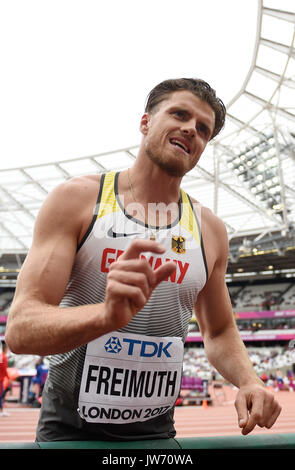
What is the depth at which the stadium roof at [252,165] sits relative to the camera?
567 inches

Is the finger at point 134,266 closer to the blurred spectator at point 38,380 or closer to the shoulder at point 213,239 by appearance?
the shoulder at point 213,239

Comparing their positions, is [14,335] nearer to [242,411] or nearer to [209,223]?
[242,411]

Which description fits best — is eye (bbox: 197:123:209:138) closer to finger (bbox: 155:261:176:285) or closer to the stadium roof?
finger (bbox: 155:261:176:285)

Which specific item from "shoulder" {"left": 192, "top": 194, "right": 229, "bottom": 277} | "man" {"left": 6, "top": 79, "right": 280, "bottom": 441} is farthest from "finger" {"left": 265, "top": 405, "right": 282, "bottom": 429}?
"shoulder" {"left": 192, "top": 194, "right": 229, "bottom": 277}

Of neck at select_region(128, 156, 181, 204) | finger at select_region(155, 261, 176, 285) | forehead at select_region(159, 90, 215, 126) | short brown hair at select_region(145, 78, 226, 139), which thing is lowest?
finger at select_region(155, 261, 176, 285)

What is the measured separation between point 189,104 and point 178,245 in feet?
2.03

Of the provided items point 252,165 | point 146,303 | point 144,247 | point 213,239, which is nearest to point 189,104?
point 213,239

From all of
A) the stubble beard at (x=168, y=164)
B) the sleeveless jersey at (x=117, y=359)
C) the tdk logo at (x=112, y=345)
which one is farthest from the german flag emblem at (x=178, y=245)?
the tdk logo at (x=112, y=345)

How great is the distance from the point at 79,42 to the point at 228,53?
6.57m

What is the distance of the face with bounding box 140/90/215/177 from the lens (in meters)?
1.64

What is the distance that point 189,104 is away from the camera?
5.61 ft

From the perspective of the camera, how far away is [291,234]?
2345 cm

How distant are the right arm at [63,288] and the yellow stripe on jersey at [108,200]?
2.7 inches
